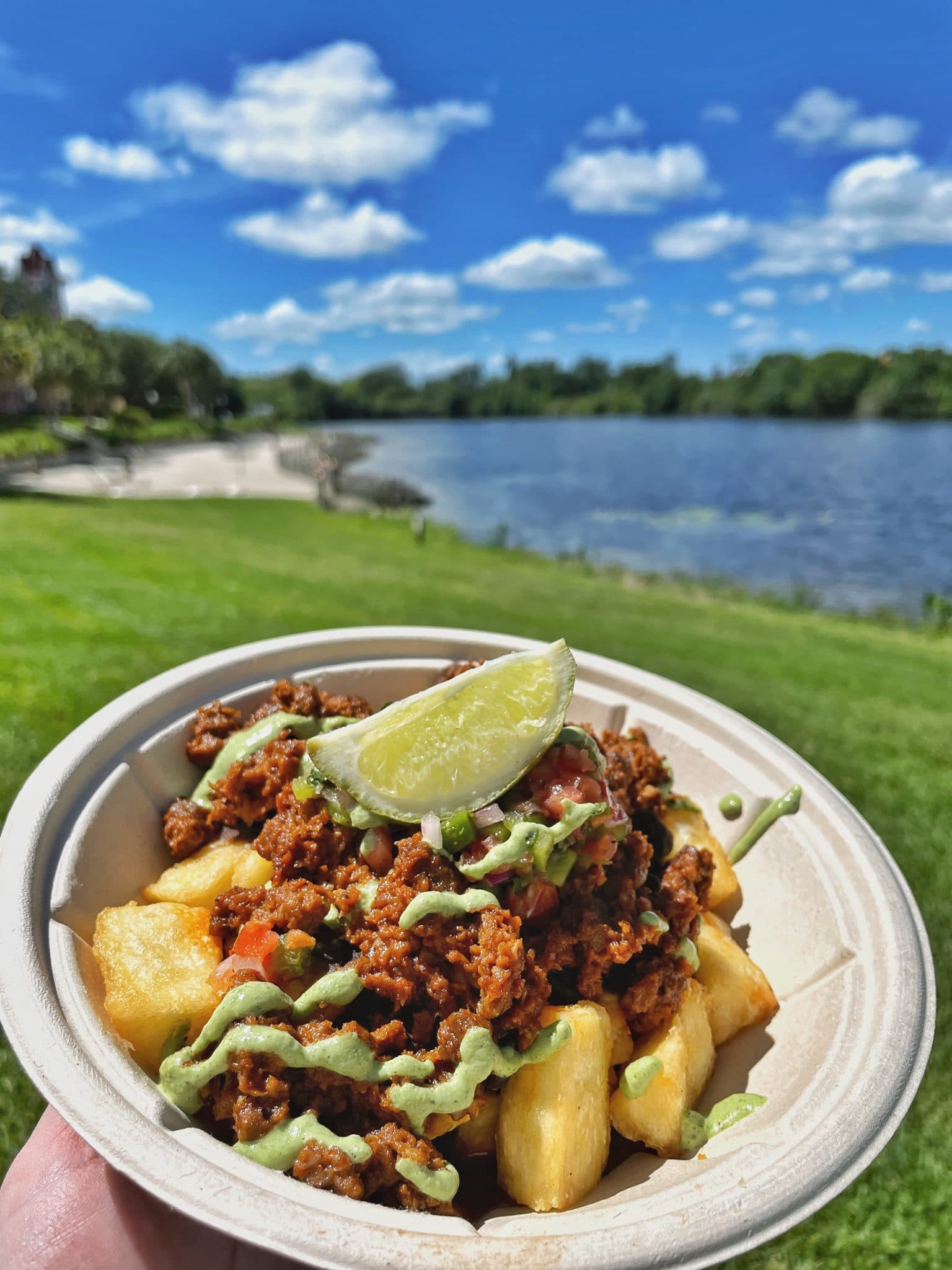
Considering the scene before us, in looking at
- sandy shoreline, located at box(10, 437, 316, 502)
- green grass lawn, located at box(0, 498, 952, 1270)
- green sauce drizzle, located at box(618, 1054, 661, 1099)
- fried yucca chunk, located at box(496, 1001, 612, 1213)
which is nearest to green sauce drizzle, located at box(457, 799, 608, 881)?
fried yucca chunk, located at box(496, 1001, 612, 1213)

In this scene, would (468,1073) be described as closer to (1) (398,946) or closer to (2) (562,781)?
(1) (398,946)

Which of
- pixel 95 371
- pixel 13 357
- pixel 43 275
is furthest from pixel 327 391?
pixel 13 357

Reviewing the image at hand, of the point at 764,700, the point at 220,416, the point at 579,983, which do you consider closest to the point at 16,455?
the point at 764,700

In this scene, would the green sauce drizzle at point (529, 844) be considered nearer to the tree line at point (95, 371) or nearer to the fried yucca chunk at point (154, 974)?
the fried yucca chunk at point (154, 974)

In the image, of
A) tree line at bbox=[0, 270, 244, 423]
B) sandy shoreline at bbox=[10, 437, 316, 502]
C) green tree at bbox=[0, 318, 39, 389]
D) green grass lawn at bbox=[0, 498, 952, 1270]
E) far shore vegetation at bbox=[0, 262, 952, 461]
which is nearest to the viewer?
green grass lawn at bbox=[0, 498, 952, 1270]

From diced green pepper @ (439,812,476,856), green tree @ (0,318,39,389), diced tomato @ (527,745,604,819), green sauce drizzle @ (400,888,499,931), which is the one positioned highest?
green tree @ (0,318,39,389)

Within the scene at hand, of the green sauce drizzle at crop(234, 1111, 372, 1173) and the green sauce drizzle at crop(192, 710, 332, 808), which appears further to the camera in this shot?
the green sauce drizzle at crop(192, 710, 332, 808)

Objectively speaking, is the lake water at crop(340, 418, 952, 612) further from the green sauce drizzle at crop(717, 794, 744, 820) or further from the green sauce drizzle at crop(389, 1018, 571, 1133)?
the green sauce drizzle at crop(389, 1018, 571, 1133)
